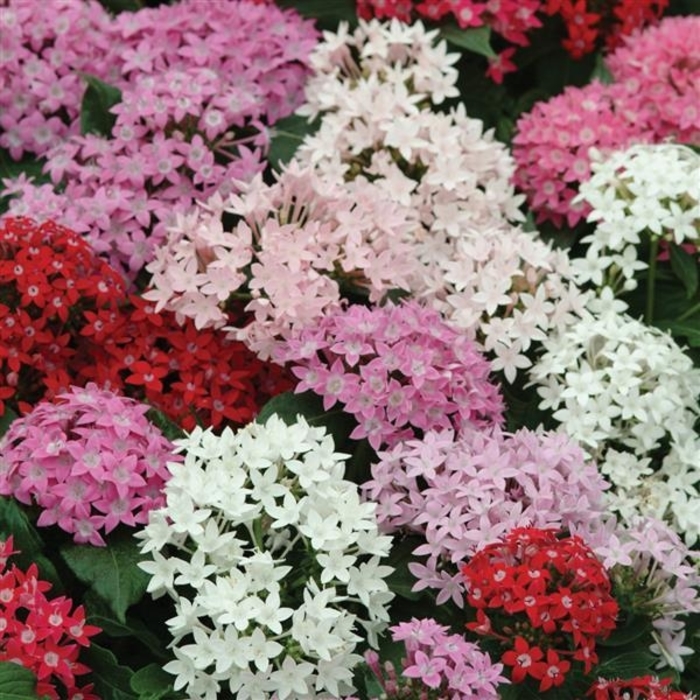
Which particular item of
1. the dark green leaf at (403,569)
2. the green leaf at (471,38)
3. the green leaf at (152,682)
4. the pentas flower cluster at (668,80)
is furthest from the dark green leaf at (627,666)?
the green leaf at (471,38)

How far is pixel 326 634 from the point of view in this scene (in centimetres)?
267

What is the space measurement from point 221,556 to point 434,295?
3.50 ft

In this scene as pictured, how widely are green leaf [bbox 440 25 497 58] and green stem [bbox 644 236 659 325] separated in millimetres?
912

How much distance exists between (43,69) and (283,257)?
49.5 inches

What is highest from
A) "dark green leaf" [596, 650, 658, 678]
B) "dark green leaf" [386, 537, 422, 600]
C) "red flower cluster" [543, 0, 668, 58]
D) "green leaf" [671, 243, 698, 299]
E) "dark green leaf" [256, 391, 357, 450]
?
"red flower cluster" [543, 0, 668, 58]

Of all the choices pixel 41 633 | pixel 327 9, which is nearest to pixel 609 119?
pixel 327 9

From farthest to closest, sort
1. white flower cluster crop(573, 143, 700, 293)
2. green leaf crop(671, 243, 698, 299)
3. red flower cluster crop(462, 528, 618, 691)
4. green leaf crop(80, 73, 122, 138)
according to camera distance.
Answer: green leaf crop(80, 73, 122, 138) → green leaf crop(671, 243, 698, 299) → white flower cluster crop(573, 143, 700, 293) → red flower cluster crop(462, 528, 618, 691)

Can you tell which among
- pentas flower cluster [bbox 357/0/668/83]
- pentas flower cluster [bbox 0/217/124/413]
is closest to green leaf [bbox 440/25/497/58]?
pentas flower cluster [bbox 357/0/668/83]

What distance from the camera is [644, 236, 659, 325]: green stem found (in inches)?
145

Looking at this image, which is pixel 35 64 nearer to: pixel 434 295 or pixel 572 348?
pixel 434 295

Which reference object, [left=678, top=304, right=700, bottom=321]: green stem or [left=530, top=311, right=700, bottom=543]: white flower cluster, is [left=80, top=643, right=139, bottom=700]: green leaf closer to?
[left=530, top=311, right=700, bottom=543]: white flower cluster

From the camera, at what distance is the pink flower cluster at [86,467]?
116 inches

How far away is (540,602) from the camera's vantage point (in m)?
2.69

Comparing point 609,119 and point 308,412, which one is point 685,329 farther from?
point 308,412
